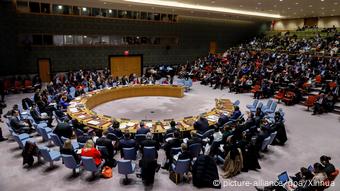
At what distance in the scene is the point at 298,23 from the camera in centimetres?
3259

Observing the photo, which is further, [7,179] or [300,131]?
[300,131]

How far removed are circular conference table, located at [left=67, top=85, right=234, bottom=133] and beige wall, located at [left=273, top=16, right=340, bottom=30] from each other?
914 inches

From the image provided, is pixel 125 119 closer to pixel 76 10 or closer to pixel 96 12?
pixel 76 10

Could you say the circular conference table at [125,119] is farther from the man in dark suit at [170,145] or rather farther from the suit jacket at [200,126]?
the man in dark suit at [170,145]

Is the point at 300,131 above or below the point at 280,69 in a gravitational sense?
below

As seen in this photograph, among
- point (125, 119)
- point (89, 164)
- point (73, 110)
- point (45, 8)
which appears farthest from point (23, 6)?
point (89, 164)

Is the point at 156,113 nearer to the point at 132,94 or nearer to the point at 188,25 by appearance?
the point at 132,94

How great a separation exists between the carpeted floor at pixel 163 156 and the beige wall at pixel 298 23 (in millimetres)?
20442

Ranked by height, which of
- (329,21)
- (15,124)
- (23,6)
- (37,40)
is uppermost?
(329,21)

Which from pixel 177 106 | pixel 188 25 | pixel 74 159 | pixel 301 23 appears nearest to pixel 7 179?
pixel 74 159

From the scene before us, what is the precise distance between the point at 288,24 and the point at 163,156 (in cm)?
3176

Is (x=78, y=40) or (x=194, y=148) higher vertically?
(x=78, y=40)

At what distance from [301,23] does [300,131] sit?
1043 inches

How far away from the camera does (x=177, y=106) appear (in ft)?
47.8
